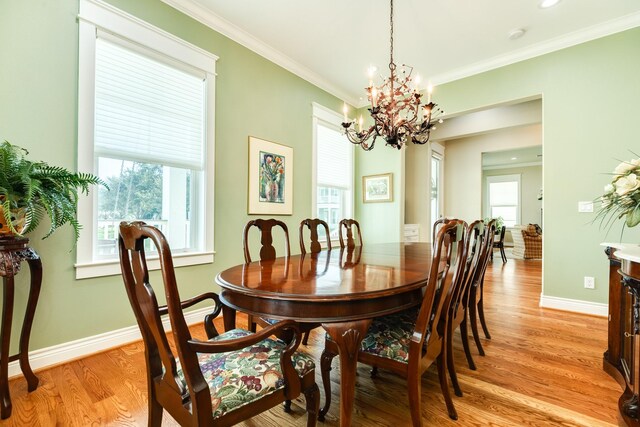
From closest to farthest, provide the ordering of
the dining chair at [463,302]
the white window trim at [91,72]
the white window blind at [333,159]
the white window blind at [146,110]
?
1. the dining chair at [463,302]
2. the white window trim at [91,72]
3. the white window blind at [146,110]
4. the white window blind at [333,159]

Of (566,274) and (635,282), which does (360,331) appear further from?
(566,274)

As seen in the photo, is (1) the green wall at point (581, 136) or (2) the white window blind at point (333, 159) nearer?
(1) the green wall at point (581, 136)

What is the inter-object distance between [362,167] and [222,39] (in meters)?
2.93

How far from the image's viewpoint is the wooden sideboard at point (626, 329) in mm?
1336

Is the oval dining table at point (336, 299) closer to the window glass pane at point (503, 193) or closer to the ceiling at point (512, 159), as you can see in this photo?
the ceiling at point (512, 159)

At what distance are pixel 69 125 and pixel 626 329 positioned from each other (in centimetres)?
389

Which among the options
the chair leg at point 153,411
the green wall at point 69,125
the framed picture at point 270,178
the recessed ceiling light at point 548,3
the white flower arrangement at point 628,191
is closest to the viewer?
the chair leg at point 153,411

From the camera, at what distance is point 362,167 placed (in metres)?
5.27

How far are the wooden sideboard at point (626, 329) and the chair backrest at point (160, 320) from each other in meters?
1.71

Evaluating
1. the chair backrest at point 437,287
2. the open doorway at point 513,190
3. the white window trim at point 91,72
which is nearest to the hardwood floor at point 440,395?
the chair backrest at point 437,287

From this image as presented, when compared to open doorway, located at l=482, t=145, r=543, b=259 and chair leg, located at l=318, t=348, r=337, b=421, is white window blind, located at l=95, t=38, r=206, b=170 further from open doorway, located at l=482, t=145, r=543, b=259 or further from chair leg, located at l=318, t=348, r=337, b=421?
open doorway, located at l=482, t=145, r=543, b=259

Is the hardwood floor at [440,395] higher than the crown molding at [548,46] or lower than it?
lower

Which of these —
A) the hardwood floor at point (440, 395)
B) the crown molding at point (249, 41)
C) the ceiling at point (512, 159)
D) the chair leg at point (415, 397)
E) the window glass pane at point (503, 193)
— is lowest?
the hardwood floor at point (440, 395)

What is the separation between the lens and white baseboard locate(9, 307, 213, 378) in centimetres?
203
